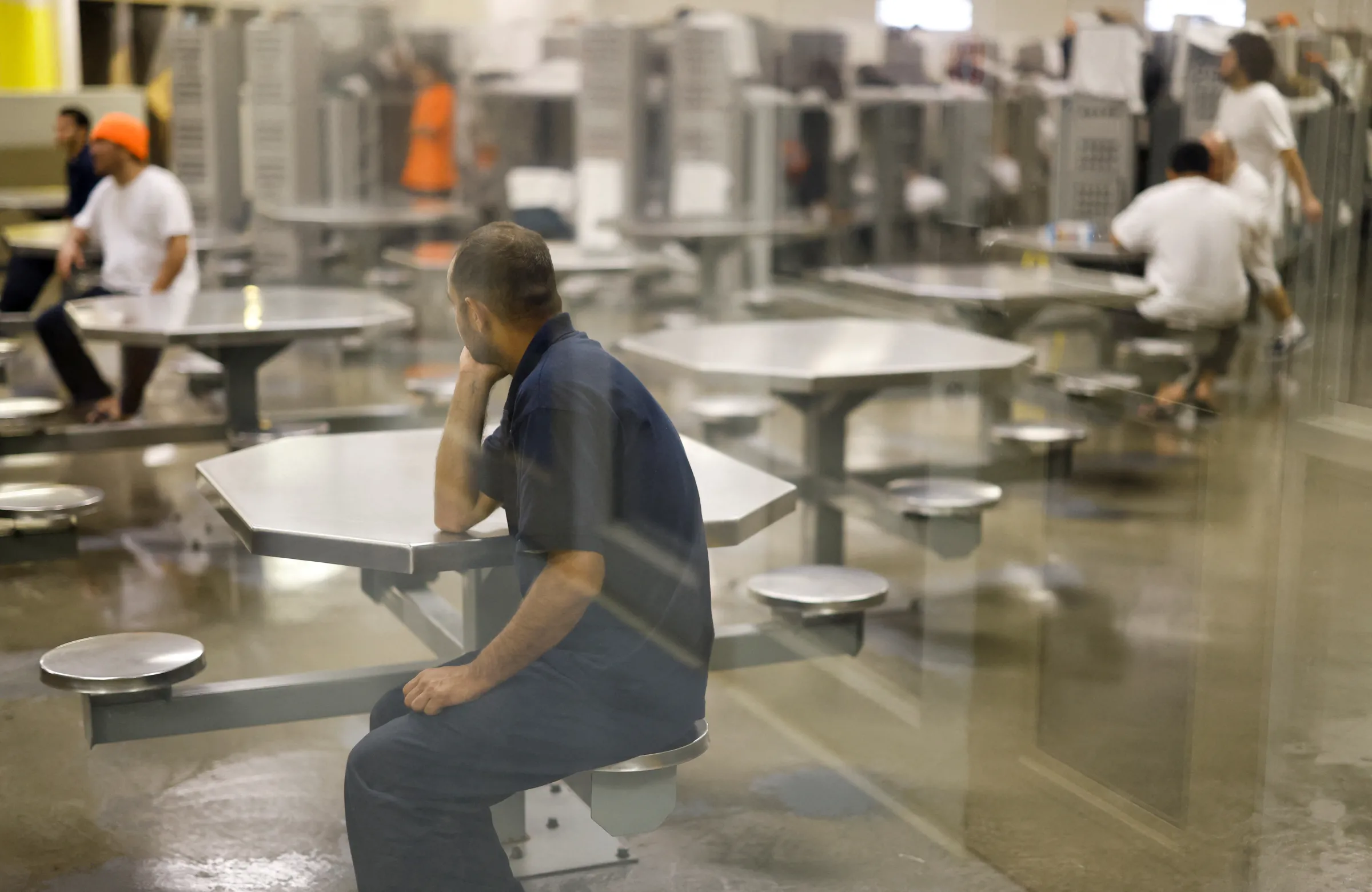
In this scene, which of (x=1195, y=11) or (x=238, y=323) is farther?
(x=1195, y=11)

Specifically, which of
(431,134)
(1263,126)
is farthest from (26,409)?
(431,134)

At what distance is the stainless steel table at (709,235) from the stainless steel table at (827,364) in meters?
3.48

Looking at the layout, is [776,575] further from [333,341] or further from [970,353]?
[333,341]

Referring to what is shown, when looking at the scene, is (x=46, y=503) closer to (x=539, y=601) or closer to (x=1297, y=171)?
(x=539, y=601)

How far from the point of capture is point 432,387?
197 inches

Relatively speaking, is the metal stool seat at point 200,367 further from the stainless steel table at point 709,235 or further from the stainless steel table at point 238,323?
the stainless steel table at point 709,235

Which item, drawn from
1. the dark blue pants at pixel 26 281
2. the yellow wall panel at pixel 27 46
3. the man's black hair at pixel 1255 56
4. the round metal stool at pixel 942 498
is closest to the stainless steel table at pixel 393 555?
the round metal stool at pixel 942 498

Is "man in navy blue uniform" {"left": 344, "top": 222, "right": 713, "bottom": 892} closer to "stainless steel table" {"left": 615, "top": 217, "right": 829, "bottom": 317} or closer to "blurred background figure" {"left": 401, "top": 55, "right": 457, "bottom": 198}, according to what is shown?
"stainless steel table" {"left": 615, "top": 217, "right": 829, "bottom": 317}

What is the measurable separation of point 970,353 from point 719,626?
62.1 inches

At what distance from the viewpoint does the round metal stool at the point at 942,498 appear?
3.80 m

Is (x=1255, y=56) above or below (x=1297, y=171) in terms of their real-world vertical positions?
above

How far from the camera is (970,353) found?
411 centimetres

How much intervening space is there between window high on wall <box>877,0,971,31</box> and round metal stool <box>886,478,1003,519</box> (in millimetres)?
7667

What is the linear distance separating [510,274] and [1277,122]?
→ 15.3 feet
